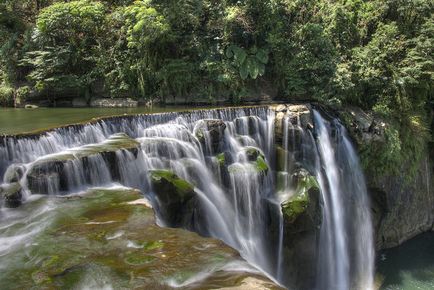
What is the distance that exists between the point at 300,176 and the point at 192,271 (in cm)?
735

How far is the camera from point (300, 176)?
11.5m

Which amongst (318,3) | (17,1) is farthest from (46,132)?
(17,1)

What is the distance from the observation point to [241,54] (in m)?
16.8

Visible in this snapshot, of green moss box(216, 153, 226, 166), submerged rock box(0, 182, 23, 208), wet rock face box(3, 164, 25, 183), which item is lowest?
green moss box(216, 153, 226, 166)

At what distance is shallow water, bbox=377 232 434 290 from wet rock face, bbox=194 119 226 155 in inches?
270

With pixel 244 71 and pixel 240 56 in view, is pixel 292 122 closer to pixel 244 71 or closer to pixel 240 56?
pixel 244 71

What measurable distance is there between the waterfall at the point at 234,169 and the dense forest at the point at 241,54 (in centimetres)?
275

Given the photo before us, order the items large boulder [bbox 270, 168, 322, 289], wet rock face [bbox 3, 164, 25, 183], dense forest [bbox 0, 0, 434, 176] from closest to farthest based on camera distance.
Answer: wet rock face [bbox 3, 164, 25, 183] < large boulder [bbox 270, 168, 322, 289] < dense forest [bbox 0, 0, 434, 176]

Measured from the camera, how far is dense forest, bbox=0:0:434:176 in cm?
1538

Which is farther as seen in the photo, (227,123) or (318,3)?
(318,3)

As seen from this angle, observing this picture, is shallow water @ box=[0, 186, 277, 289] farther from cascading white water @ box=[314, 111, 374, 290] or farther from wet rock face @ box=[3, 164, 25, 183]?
cascading white water @ box=[314, 111, 374, 290]

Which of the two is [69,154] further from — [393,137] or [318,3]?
[318,3]

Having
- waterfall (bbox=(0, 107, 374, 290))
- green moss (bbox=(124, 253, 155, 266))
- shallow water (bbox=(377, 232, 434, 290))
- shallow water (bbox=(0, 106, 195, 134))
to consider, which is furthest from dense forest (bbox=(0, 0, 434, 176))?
green moss (bbox=(124, 253, 155, 266))

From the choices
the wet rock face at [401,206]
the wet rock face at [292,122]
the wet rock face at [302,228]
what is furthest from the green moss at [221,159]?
the wet rock face at [401,206]
